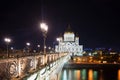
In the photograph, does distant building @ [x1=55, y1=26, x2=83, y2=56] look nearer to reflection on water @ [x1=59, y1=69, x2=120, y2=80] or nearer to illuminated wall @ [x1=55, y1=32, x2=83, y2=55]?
illuminated wall @ [x1=55, y1=32, x2=83, y2=55]

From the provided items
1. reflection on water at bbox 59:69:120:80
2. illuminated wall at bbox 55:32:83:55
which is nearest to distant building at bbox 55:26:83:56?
illuminated wall at bbox 55:32:83:55

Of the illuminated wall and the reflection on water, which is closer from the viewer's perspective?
the reflection on water

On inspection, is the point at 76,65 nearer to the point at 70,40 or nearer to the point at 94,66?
the point at 94,66

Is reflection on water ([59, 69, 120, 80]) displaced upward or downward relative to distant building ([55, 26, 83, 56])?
downward

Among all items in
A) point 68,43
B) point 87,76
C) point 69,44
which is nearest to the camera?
point 87,76

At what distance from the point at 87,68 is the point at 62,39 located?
61.7 m

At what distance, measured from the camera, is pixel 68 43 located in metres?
150

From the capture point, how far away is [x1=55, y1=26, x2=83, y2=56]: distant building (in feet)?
481

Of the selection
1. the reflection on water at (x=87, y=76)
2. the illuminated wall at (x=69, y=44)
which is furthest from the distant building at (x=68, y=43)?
the reflection on water at (x=87, y=76)

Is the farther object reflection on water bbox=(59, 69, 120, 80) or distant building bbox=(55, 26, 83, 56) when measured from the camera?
distant building bbox=(55, 26, 83, 56)

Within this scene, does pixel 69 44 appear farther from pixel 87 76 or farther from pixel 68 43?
pixel 87 76

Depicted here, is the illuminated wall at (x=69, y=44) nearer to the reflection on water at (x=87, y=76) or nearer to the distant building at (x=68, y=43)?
the distant building at (x=68, y=43)

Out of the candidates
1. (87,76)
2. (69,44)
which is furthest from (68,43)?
(87,76)

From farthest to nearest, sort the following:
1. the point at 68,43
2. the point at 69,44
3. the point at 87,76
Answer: the point at 69,44, the point at 68,43, the point at 87,76
